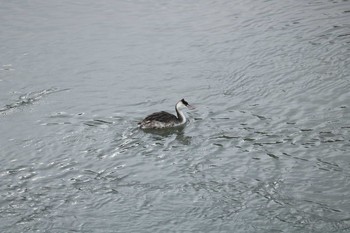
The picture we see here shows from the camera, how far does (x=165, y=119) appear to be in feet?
55.6

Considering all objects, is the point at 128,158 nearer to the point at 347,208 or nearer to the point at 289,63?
the point at 347,208

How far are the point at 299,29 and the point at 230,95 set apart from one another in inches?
223

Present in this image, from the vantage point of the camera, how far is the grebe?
16.6 meters

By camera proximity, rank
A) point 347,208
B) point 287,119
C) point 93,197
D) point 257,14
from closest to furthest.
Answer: point 347,208, point 93,197, point 287,119, point 257,14

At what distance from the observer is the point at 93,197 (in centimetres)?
1343

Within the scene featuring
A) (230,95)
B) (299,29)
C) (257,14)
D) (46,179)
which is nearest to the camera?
(46,179)

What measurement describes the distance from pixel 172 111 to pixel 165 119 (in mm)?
1204

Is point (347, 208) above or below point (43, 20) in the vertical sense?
below

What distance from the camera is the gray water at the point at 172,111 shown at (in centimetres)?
1280

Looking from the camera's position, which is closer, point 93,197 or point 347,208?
point 347,208

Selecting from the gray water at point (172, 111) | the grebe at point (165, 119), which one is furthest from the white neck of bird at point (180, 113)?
the gray water at point (172, 111)

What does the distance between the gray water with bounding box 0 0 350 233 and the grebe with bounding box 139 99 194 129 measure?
0.24 m

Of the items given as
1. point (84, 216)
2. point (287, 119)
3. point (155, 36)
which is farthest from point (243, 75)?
point (84, 216)

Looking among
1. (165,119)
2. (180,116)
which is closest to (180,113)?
(180,116)
